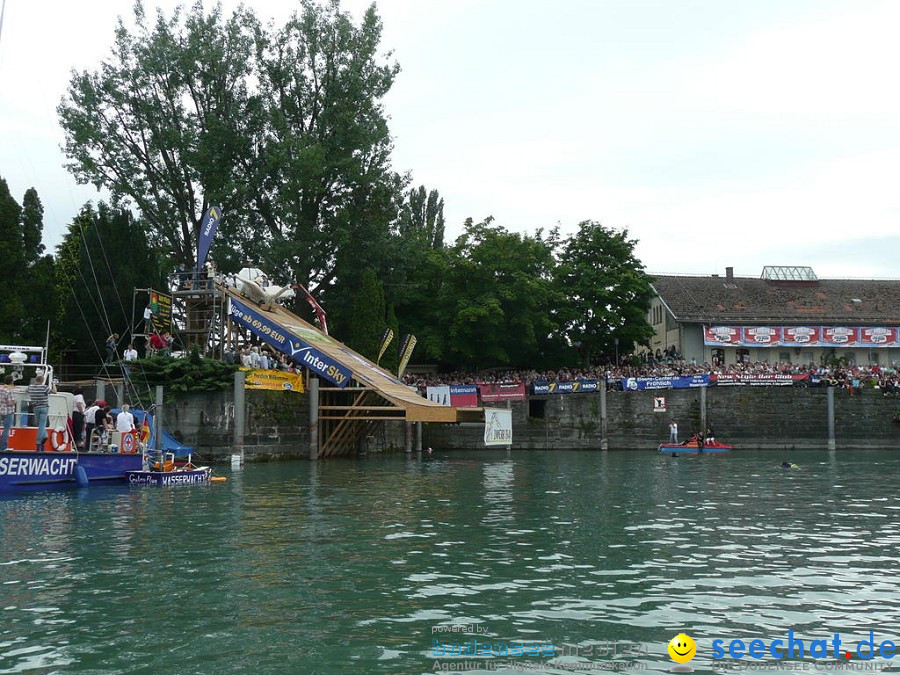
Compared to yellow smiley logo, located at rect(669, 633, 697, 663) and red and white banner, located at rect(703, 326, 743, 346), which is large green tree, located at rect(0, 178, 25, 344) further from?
yellow smiley logo, located at rect(669, 633, 697, 663)

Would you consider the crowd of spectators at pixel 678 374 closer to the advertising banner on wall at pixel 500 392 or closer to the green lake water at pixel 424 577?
the advertising banner on wall at pixel 500 392

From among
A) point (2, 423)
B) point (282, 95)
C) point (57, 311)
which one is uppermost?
point (282, 95)

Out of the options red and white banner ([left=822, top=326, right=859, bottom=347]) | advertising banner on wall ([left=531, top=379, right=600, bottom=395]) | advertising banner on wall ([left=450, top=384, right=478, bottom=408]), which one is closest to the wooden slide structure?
advertising banner on wall ([left=450, top=384, right=478, bottom=408])

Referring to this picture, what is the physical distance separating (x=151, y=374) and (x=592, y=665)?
31.6 meters

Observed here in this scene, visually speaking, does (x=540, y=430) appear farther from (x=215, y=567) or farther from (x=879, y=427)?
(x=215, y=567)

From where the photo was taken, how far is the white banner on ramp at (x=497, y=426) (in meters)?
44.8

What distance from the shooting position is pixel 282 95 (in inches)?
1966

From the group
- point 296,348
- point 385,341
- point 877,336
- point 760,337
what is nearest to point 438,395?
point 385,341

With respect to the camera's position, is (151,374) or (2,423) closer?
(2,423)

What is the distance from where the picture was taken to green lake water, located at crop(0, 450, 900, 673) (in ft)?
29.8

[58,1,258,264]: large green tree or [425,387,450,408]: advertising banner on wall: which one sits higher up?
[58,1,258,264]: large green tree

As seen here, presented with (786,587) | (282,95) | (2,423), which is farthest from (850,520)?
(282,95)

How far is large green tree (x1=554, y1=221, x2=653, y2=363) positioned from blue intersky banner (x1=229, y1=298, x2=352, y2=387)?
20981mm

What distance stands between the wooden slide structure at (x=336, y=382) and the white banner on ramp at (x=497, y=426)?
1.01m
